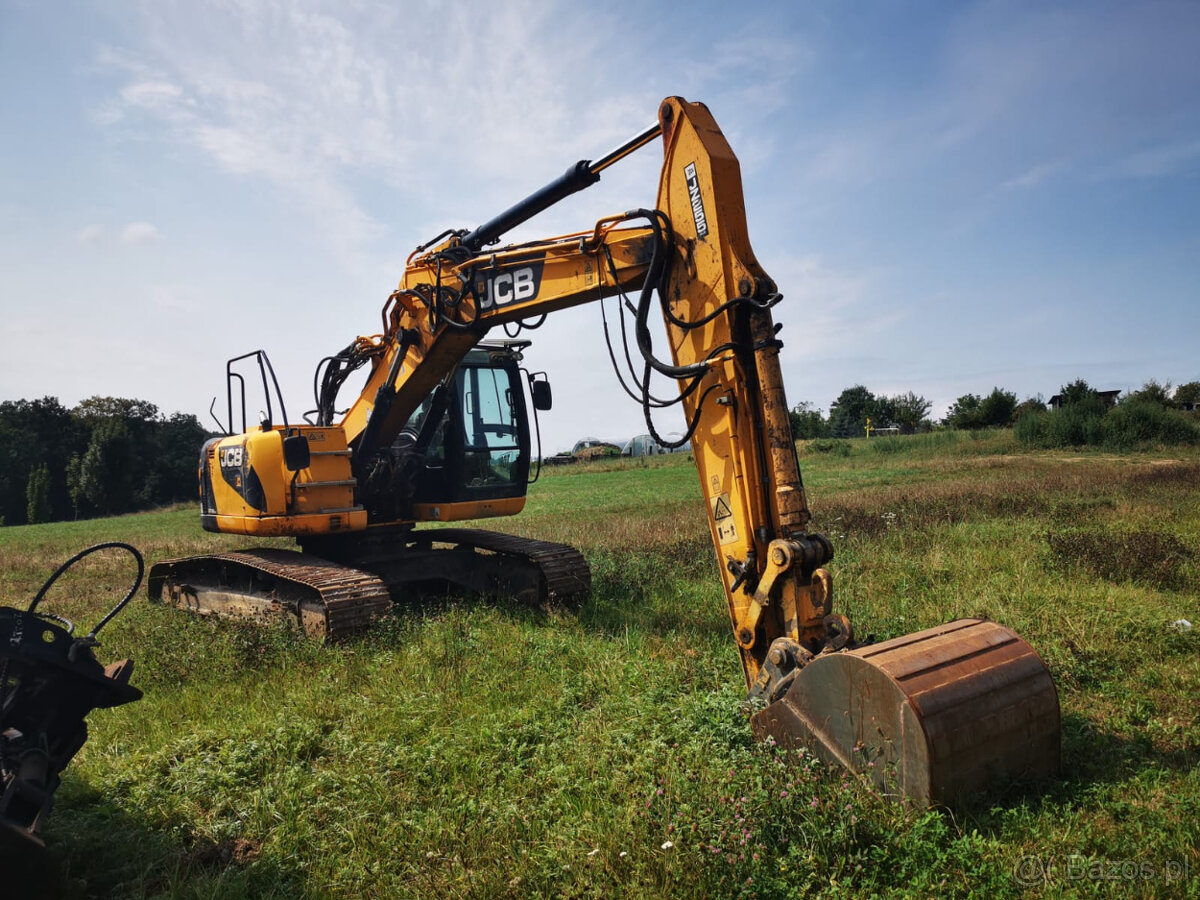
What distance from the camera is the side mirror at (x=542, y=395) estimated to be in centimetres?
900

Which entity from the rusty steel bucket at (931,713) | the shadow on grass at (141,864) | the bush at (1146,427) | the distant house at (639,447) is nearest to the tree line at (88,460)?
the distant house at (639,447)

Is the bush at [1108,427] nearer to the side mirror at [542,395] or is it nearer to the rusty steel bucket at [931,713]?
the side mirror at [542,395]

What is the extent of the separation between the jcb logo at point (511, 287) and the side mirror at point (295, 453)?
2.37m

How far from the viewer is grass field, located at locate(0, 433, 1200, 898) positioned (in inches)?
123

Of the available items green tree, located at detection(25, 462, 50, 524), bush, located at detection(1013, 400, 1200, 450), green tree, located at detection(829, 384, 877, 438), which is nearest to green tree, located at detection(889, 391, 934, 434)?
green tree, located at detection(829, 384, 877, 438)

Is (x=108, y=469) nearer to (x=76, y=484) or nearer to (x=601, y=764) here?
(x=76, y=484)

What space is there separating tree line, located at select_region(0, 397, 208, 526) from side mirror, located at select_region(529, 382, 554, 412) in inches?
2035

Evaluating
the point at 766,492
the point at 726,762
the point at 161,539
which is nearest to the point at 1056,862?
the point at 726,762

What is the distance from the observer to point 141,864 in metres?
3.63

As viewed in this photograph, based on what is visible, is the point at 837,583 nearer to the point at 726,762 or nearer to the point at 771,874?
the point at 726,762

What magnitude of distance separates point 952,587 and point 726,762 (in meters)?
4.22

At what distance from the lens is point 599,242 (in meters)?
5.83

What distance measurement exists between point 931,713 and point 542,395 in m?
6.27

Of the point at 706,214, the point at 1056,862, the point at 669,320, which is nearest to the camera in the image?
the point at 1056,862
